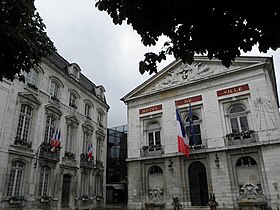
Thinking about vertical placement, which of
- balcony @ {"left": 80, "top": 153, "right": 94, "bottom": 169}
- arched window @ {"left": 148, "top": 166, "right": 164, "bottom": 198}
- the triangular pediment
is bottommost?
arched window @ {"left": 148, "top": 166, "right": 164, "bottom": 198}

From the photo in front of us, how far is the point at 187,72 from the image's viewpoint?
19375 mm

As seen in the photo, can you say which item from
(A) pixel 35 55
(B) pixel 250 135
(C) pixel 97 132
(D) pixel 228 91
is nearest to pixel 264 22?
(A) pixel 35 55

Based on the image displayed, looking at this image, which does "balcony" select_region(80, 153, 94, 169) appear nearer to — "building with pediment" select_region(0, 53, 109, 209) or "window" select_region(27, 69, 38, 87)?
"building with pediment" select_region(0, 53, 109, 209)

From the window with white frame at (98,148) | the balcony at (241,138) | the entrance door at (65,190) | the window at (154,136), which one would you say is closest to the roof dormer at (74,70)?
the window with white frame at (98,148)

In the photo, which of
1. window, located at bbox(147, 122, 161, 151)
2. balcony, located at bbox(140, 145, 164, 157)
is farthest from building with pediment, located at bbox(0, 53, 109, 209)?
window, located at bbox(147, 122, 161, 151)

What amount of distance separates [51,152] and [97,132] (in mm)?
7441

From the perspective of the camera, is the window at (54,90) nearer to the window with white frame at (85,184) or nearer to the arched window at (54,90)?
the arched window at (54,90)

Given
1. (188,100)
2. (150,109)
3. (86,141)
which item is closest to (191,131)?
(188,100)

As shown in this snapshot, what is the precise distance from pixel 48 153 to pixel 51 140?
929 mm

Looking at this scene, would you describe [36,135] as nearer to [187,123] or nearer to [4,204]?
[4,204]

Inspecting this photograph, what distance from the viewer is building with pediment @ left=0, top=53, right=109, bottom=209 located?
15.0 m

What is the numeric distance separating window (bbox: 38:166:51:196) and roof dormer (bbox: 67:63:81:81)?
8.50m

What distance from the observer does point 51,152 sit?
1802 centimetres

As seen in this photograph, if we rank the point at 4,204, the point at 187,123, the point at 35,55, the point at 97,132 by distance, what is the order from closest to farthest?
the point at 35,55 → the point at 4,204 → the point at 187,123 → the point at 97,132
